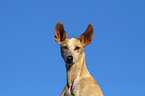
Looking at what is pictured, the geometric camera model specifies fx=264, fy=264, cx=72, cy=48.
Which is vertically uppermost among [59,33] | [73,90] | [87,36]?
[59,33]

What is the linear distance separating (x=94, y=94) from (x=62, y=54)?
1909 millimetres

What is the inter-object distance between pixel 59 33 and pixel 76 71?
172 centimetres

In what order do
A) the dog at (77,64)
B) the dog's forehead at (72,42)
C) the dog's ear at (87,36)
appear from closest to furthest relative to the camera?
1. the dog at (77,64)
2. the dog's forehead at (72,42)
3. the dog's ear at (87,36)

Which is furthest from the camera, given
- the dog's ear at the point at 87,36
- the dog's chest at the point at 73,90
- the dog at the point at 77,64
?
the dog's ear at the point at 87,36

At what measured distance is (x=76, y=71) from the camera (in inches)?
395

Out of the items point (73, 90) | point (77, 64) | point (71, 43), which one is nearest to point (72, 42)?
point (71, 43)

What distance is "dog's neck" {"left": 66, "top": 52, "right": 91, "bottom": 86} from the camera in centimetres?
1002

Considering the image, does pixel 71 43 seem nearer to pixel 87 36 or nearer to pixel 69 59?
pixel 69 59

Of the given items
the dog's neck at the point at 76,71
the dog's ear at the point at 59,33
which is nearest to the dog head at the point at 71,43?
the dog's ear at the point at 59,33

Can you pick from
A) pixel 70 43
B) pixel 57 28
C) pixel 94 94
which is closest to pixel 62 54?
pixel 70 43

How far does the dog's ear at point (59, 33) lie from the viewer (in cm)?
1048

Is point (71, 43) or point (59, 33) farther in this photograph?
point (59, 33)

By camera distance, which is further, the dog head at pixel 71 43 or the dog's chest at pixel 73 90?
the dog head at pixel 71 43

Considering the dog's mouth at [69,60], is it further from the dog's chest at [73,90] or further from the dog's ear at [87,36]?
the dog's ear at [87,36]
